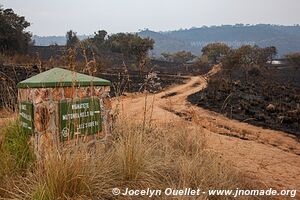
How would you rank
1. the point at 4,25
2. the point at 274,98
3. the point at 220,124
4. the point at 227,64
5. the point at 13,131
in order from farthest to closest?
the point at 227,64 → the point at 4,25 → the point at 274,98 → the point at 220,124 → the point at 13,131

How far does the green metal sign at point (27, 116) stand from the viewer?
15.2ft

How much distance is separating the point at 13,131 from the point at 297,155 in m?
7.10

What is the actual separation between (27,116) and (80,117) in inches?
28.0

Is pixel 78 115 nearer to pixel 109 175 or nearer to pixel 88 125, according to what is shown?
pixel 88 125

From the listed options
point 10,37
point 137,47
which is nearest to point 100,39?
point 137,47

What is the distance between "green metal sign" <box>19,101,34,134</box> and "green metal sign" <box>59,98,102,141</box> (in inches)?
15.7

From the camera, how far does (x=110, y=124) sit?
18.2ft

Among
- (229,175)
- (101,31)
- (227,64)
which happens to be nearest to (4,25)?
(227,64)

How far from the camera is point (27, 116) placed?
4750mm

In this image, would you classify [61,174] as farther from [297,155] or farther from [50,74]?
[297,155]

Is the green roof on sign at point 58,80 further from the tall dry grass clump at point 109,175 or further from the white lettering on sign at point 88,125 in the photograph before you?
the tall dry grass clump at point 109,175

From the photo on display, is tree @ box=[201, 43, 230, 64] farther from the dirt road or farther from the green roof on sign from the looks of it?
the green roof on sign

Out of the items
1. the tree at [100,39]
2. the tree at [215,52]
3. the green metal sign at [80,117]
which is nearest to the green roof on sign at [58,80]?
the green metal sign at [80,117]

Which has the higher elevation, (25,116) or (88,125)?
(25,116)
